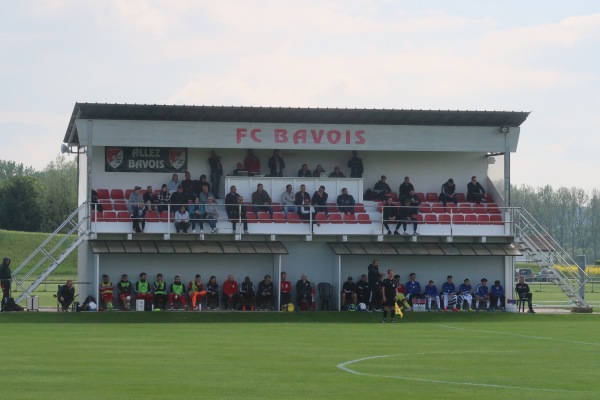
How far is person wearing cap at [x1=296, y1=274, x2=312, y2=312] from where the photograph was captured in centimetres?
4363

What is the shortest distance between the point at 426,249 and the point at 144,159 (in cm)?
1109

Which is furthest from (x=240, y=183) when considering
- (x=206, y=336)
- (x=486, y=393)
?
(x=486, y=393)

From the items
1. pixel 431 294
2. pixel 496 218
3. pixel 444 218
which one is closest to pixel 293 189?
pixel 444 218

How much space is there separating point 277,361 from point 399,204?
24.1 m

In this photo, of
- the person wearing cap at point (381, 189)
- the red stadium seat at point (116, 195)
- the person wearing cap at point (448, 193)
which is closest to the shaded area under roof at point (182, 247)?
the red stadium seat at point (116, 195)

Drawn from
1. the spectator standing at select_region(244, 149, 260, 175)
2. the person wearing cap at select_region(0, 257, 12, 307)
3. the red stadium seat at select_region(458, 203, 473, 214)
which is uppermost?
the spectator standing at select_region(244, 149, 260, 175)

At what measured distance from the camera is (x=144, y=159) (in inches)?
1796

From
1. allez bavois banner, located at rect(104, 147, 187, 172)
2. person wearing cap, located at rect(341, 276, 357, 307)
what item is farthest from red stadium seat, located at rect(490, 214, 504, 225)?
allez bavois banner, located at rect(104, 147, 187, 172)

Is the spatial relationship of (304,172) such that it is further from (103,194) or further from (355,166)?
(103,194)

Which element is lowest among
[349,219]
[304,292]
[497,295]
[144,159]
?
[497,295]

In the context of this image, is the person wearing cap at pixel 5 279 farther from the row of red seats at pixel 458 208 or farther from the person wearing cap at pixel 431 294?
the person wearing cap at pixel 431 294

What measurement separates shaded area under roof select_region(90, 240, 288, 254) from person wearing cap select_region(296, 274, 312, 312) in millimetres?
1225

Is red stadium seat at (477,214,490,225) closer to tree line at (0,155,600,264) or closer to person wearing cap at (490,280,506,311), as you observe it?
person wearing cap at (490,280,506,311)

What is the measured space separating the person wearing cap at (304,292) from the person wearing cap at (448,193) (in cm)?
648
